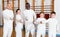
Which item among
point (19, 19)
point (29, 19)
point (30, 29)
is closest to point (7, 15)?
point (19, 19)

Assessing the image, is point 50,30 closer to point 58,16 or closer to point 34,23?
point 34,23

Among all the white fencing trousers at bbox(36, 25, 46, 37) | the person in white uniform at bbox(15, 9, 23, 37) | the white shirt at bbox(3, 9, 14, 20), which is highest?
the white shirt at bbox(3, 9, 14, 20)

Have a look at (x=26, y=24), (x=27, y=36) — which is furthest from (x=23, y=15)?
(x=27, y=36)

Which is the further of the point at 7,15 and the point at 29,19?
the point at 29,19

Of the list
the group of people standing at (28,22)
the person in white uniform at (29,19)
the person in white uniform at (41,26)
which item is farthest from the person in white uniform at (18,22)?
the person in white uniform at (41,26)

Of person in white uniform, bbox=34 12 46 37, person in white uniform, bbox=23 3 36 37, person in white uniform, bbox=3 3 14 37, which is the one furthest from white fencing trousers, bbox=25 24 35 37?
person in white uniform, bbox=3 3 14 37

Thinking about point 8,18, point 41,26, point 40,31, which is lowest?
point 40,31

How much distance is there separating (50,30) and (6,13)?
1251 mm

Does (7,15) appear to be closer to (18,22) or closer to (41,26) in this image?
(18,22)

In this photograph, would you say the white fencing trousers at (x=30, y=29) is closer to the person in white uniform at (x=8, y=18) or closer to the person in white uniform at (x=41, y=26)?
the person in white uniform at (x=41, y=26)

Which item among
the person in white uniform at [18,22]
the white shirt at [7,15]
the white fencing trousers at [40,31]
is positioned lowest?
the white fencing trousers at [40,31]

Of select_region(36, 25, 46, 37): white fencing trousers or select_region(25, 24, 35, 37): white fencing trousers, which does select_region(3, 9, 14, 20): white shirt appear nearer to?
select_region(25, 24, 35, 37): white fencing trousers

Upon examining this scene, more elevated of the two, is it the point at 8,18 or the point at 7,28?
the point at 8,18

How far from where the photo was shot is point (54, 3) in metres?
6.41
